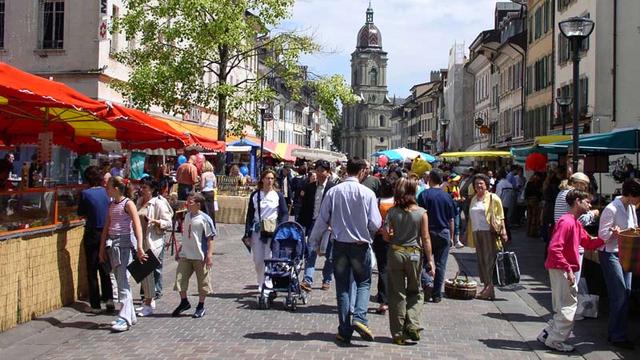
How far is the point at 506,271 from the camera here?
36.8ft

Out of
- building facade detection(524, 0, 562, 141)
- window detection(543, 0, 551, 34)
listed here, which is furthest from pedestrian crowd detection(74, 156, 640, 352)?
window detection(543, 0, 551, 34)

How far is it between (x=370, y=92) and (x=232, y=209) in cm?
14981

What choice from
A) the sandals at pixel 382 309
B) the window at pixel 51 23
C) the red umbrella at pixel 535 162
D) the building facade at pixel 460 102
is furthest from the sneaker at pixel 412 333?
the building facade at pixel 460 102

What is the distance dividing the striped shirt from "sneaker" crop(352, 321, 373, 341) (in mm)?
3027

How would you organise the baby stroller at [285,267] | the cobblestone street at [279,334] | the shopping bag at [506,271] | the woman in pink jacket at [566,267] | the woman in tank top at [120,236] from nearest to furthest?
the cobblestone street at [279,334] < the woman in pink jacket at [566,267] < the woman in tank top at [120,236] < the baby stroller at [285,267] < the shopping bag at [506,271]

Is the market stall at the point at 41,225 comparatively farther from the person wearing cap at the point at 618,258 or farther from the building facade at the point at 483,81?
the building facade at the point at 483,81

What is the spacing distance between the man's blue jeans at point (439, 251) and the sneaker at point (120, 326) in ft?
14.7

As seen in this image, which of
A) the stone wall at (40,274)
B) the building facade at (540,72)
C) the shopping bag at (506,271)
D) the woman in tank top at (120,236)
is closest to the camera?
the stone wall at (40,274)

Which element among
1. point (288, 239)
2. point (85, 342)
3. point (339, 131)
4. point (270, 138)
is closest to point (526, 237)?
point (288, 239)

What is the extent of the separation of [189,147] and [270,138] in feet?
181

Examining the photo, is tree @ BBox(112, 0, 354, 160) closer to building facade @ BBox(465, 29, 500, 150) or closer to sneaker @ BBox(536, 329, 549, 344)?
sneaker @ BBox(536, 329, 549, 344)

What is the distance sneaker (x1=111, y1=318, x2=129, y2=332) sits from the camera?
29.3 feet

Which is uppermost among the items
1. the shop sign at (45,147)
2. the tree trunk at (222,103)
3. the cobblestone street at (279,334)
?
the tree trunk at (222,103)

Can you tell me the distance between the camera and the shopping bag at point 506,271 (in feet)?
36.8
